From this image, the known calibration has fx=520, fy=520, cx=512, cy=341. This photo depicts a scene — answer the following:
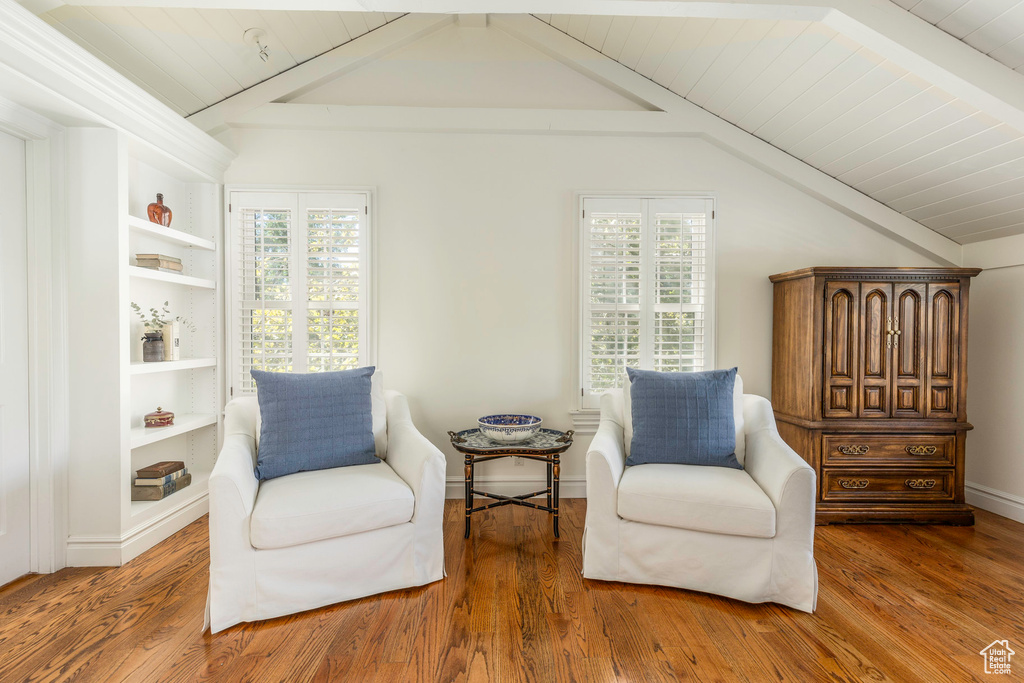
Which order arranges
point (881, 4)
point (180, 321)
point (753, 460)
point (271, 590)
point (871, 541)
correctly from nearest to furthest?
point (271, 590) < point (881, 4) < point (753, 460) < point (871, 541) < point (180, 321)

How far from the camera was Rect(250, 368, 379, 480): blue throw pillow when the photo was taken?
7.69 ft

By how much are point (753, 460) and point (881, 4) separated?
203 centimetres

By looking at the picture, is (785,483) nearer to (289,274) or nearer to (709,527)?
(709,527)

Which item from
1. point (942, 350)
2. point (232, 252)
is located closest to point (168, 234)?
point (232, 252)

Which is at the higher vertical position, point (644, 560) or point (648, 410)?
point (648, 410)

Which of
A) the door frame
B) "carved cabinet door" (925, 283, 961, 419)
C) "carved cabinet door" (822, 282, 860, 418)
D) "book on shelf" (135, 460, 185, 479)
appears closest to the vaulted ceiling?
"carved cabinet door" (925, 283, 961, 419)

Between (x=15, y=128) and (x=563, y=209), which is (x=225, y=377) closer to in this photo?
(x=15, y=128)

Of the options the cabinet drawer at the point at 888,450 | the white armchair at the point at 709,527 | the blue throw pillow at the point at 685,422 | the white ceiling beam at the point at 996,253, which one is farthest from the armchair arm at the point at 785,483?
the white ceiling beam at the point at 996,253

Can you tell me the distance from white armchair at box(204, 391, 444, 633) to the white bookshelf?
0.64 m

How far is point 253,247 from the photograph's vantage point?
10.9ft

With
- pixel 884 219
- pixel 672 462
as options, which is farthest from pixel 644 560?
pixel 884 219

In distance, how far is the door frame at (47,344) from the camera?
7.66ft

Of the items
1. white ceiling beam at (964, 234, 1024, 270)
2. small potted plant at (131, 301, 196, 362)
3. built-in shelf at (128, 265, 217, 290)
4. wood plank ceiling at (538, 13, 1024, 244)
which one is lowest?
small potted plant at (131, 301, 196, 362)

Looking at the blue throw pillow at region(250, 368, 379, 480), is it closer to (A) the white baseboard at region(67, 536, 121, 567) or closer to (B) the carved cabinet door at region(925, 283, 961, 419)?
(A) the white baseboard at region(67, 536, 121, 567)
